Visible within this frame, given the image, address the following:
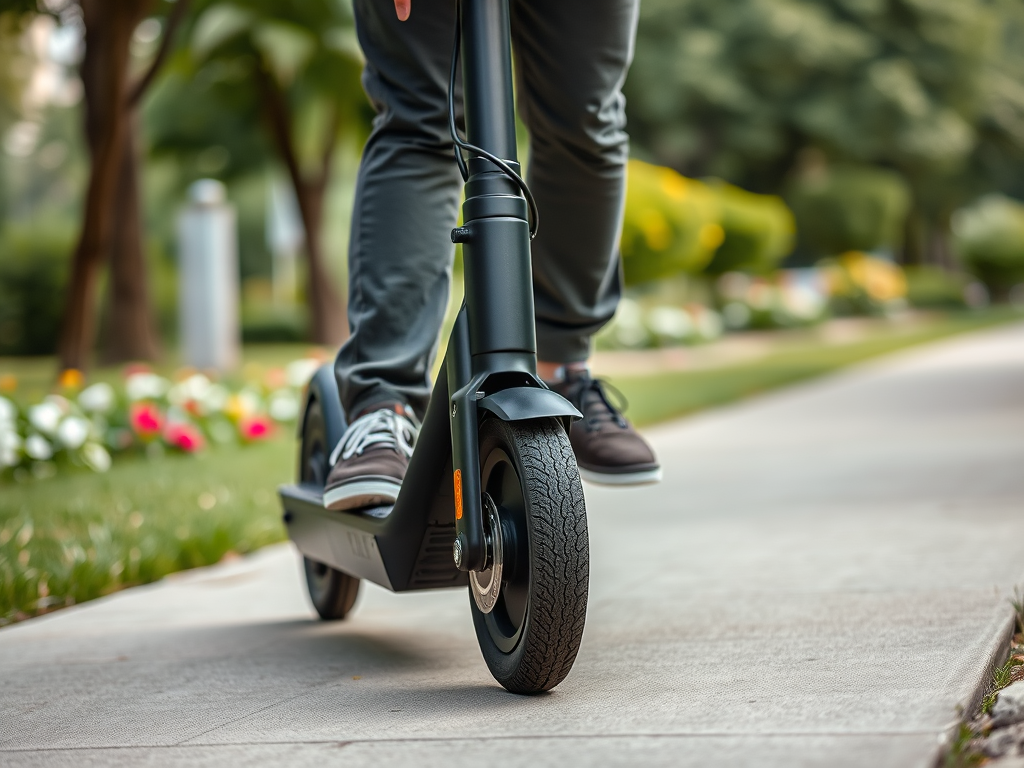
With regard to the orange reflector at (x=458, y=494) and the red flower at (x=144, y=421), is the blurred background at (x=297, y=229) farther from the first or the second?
the orange reflector at (x=458, y=494)

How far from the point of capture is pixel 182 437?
18.7 feet

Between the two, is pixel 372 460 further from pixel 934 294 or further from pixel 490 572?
pixel 934 294

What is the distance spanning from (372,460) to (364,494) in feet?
0.24

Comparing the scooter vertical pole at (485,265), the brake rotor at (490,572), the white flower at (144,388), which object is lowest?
the white flower at (144,388)

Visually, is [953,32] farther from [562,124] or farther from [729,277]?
[562,124]

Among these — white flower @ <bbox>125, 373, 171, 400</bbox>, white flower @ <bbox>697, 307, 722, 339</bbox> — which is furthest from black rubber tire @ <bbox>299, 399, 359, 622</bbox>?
white flower @ <bbox>697, 307, 722, 339</bbox>

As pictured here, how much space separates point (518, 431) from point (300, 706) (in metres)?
0.52

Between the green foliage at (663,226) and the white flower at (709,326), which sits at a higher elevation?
the green foliage at (663,226)

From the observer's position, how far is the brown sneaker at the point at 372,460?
2094 millimetres

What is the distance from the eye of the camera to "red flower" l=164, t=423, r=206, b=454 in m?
5.69

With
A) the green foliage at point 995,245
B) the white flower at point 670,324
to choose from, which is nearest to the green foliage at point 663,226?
the white flower at point 670,324

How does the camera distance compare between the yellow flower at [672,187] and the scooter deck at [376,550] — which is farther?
the yellow flower at [672,187]

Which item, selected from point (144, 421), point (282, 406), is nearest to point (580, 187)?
point (144, 421)

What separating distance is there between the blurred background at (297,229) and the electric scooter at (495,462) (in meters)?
1.36
